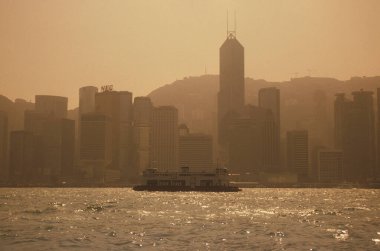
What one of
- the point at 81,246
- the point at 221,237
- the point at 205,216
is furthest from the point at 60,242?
the point at 205,216

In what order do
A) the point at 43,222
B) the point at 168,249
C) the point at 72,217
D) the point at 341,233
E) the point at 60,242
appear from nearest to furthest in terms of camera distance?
the point at 168,249 → the point at 60,242 → the point at 341,233 → the point at 43,222 → the point at 72,217

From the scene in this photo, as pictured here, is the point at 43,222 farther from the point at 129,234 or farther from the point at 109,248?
the point at 109,248

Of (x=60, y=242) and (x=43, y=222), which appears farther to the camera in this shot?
(x=43, y=222)

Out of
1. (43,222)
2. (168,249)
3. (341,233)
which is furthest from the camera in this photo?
(43,222)

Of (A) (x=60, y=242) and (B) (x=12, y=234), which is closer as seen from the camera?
(A) (x=60, y=242)

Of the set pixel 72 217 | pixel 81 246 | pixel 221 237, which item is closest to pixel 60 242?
pixel 81 246

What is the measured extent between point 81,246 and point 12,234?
1670 cm

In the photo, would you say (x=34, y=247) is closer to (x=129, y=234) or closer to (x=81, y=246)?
(x=81, y=246)

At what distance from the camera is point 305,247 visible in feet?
229

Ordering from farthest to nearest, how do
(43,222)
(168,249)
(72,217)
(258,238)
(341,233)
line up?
1. (72,217)
2. (43,222)
3. (341,233)
4. (258,238)
5. (168,249)

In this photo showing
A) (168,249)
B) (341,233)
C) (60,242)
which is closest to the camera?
(168,249)

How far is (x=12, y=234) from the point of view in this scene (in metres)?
81.4

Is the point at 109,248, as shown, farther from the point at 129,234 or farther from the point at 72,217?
the point at 72,217

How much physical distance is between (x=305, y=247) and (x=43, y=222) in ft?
164
